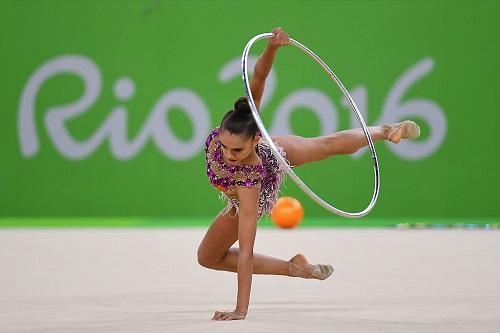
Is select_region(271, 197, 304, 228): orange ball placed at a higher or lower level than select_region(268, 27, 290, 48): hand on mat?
lower

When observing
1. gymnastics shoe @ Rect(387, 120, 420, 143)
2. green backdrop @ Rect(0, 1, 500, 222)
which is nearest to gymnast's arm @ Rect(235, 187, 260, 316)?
gymnastics shoe @ Rect(387, 120, 420, 143)

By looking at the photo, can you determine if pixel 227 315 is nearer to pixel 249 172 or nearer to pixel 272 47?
pixel 249 172

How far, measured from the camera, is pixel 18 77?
1127cm

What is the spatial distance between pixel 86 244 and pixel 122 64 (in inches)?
151

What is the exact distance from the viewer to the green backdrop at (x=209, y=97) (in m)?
11.0

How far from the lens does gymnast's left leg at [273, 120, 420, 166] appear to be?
4.64 m

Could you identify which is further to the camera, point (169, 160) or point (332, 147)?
point (169, 160)

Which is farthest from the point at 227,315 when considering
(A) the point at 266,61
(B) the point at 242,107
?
(A) the point at 266,61

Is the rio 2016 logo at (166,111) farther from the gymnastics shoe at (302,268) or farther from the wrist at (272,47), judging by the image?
the wrist at (272,47)

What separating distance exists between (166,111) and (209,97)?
542mm

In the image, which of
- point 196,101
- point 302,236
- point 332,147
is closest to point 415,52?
point 196,101

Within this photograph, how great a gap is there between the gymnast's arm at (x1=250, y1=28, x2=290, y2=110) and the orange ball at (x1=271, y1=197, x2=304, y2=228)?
17.6 ft

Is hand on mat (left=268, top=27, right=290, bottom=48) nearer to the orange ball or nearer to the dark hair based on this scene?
the dark hair

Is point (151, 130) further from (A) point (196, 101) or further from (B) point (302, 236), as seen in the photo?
(B) point (302, 236)
